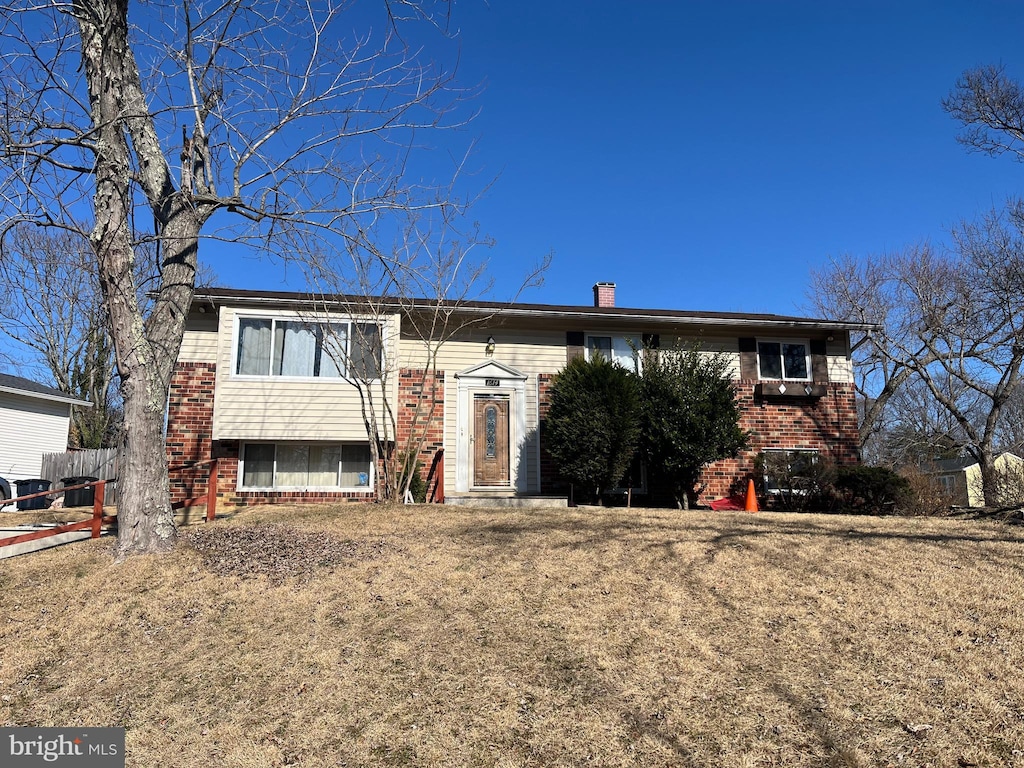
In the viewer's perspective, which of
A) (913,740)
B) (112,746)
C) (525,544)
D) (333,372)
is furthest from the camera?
(333,372)

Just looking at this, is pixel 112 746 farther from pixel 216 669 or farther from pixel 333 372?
pixel 333 372

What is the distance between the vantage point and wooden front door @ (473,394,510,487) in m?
13.8

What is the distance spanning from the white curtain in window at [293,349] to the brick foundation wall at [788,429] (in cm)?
884

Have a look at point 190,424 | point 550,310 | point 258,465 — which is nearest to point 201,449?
point 190,424

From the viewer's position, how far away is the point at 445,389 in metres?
14.1

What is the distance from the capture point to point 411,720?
13.9ft

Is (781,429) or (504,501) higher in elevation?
(781,429)

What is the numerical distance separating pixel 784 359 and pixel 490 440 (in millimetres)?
7241

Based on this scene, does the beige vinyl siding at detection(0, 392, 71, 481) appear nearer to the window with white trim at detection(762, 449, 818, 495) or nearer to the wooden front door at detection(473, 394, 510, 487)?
the wooden front door at detection(473, 394, 510, 487)

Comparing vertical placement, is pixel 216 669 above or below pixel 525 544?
below

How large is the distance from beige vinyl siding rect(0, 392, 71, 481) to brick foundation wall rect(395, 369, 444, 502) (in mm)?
12948

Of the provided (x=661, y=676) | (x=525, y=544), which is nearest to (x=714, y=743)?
(x=661, y=676)

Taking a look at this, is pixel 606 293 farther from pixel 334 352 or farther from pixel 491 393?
pixel 334 352

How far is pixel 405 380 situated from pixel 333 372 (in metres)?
1.48
